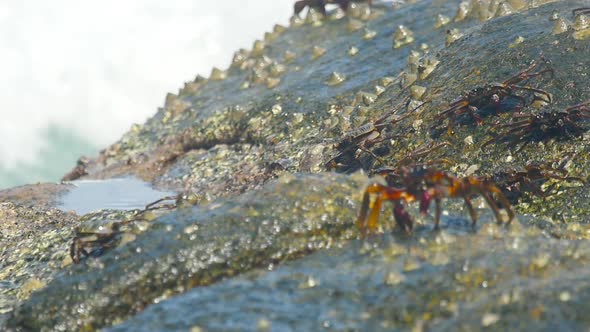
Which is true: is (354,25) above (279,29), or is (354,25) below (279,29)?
below

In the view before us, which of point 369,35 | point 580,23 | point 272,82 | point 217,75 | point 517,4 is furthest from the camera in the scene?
point 217,75

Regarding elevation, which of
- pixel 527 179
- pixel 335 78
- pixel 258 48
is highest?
pixel 258 48

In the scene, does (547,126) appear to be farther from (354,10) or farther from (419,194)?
(354,10)

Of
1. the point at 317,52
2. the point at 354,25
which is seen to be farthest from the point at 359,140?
the point at 354,25

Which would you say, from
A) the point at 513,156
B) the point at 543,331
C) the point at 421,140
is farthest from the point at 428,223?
the point at 421,140

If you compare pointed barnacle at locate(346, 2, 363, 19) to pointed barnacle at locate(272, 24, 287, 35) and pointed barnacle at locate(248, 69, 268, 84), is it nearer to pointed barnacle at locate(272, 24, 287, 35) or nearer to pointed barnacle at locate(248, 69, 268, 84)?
pointed barnacle at locate(272, 24, 287, 35)

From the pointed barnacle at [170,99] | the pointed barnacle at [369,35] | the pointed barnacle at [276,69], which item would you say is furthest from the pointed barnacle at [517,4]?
the pointed barnacle at [170,99]
